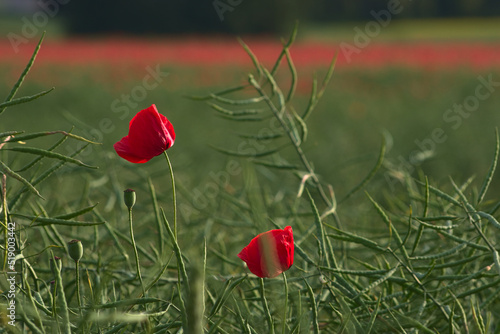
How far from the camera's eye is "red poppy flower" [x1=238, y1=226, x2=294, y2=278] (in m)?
0.43

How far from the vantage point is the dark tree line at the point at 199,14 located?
55.7 feet

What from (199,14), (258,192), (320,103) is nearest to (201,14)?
(199,14)

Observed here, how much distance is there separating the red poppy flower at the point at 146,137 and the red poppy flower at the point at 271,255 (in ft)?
0.38

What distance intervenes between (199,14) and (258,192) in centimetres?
1725

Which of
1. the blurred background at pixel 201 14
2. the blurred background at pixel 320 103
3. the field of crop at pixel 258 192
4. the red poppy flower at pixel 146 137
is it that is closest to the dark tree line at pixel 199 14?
the blurred background at pixel 201 14

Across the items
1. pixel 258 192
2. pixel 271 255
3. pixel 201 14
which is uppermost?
pixel 271 255

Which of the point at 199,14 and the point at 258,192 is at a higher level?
the point at 258,192

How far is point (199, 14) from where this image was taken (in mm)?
17781

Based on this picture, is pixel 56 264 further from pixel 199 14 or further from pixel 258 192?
pixel 199 14

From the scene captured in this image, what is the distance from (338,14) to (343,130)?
16.4m

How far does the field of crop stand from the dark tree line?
792 centimetres

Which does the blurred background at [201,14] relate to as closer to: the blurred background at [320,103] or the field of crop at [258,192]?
the blurred background at [320,103]

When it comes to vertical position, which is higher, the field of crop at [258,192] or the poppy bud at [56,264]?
the poppy bud at [56,264]

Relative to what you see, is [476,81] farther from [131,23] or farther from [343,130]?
[131,23]
